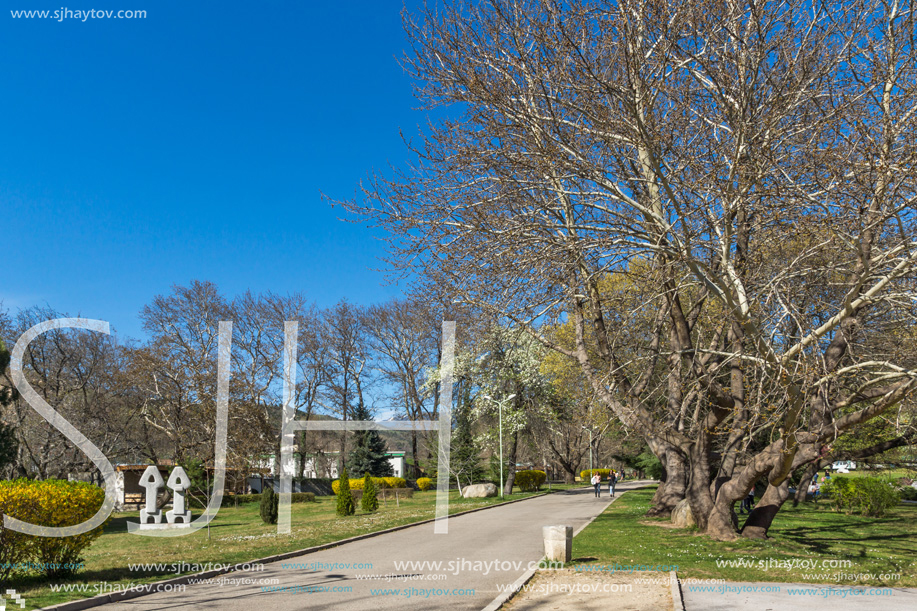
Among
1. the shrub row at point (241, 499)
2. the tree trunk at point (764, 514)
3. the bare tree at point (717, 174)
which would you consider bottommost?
the shrub row at point (241, 499)

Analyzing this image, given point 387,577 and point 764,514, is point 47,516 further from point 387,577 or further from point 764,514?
point 764,514

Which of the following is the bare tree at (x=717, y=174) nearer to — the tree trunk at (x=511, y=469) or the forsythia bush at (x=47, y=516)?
the forsythia bush at (x=47, y=516)

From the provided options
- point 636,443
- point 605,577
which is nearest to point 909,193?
point 605,577

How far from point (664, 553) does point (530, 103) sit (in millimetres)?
8056

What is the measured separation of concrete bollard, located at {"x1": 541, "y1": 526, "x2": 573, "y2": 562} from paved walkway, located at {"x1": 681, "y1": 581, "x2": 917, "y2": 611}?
2177 millimetres

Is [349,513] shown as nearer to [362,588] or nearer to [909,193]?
[362,588]

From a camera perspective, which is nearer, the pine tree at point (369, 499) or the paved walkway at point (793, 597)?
the paved walkway at point (793, 597)

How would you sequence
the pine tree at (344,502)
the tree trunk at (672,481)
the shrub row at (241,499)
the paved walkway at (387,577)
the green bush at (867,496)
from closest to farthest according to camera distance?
1. the paved walkway at (387,577)
2. the tree trunk at (672,481)
3. the green bush at (867,496)
4. the pine tree at (344,502)
5. the shrub row at (241,499)

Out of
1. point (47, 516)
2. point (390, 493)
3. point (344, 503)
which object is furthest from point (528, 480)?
point (47, 516)

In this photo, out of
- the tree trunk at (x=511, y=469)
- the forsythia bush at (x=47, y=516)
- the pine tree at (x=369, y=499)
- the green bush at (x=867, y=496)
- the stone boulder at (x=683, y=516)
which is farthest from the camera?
the tree trunk at (x=511, y=469)

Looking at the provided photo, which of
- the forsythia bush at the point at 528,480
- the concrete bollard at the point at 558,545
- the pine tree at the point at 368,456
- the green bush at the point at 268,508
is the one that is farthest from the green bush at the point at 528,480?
the concrete bollard at the point at 558,545

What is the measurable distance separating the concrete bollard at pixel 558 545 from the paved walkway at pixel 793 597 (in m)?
2.18

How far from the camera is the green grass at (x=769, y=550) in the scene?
9.61 metres

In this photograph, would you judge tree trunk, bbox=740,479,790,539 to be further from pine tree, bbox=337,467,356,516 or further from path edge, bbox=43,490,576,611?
pine tree, bbox=337,467,356,516
